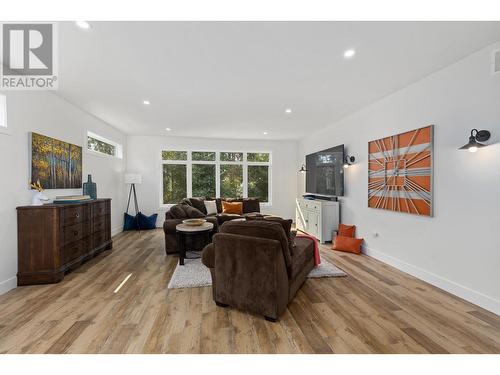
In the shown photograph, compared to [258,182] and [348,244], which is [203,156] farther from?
[348,244]

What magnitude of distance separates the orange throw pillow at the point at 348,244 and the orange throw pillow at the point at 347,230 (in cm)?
17

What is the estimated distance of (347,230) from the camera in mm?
4398

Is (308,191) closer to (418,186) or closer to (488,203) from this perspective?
(418,186)

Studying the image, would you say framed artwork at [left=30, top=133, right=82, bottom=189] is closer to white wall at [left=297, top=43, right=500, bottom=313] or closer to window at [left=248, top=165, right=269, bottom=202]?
window at [left=248, top=165, right=269, bottom=202]

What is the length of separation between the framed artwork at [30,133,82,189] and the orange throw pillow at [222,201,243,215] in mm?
3098

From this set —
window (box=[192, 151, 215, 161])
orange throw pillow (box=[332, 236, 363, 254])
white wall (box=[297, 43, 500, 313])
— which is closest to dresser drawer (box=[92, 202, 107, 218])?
window (box=[192, 151, 215, 161])

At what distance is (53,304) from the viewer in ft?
7.72

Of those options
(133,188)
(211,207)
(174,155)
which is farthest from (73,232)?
(174,155)

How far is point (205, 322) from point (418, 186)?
3138 mm

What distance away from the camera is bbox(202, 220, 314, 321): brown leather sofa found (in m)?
2.01

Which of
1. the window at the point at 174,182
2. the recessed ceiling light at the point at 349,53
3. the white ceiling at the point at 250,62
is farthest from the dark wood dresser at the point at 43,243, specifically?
the recessed ceiling light at the point at 349,53

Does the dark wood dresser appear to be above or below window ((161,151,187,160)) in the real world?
below

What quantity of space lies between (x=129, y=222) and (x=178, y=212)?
251cm
